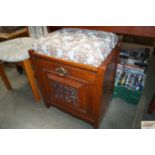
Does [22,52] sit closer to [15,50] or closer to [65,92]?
[15,50]

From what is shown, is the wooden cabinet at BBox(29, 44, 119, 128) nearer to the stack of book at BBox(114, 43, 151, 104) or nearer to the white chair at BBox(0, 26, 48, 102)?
the white chair at BBox(0, 26, 48, 102)

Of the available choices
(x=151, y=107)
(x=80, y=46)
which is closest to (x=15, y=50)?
(x=80, y=46)

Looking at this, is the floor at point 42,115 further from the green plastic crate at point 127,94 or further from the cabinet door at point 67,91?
the cabinet door at point 67,91

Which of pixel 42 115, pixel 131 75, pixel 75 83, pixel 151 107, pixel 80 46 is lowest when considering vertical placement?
pixel 42 115

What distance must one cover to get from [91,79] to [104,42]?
24 centimetres

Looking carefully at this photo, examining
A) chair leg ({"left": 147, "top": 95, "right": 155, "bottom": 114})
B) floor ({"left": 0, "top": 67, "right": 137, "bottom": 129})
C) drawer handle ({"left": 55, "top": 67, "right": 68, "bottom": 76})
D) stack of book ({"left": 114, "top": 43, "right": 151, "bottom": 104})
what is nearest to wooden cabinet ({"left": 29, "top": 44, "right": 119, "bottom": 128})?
drawer handle ({"left": 55, "top": 67, "right": 68, "bottom": 76})

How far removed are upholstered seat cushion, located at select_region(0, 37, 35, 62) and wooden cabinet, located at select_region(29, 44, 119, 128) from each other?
0.64 ft

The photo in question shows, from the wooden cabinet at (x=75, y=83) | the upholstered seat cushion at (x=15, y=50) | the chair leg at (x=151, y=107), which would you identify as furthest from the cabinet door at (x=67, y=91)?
the chair leg at (x=151, y=107)

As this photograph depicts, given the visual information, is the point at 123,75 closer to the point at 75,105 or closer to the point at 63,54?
the point at 75,105

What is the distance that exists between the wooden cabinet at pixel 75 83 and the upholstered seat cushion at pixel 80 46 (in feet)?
0.11

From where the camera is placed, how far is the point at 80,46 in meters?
0.76

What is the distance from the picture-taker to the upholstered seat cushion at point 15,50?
1067 mm

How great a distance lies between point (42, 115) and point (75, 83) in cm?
62
